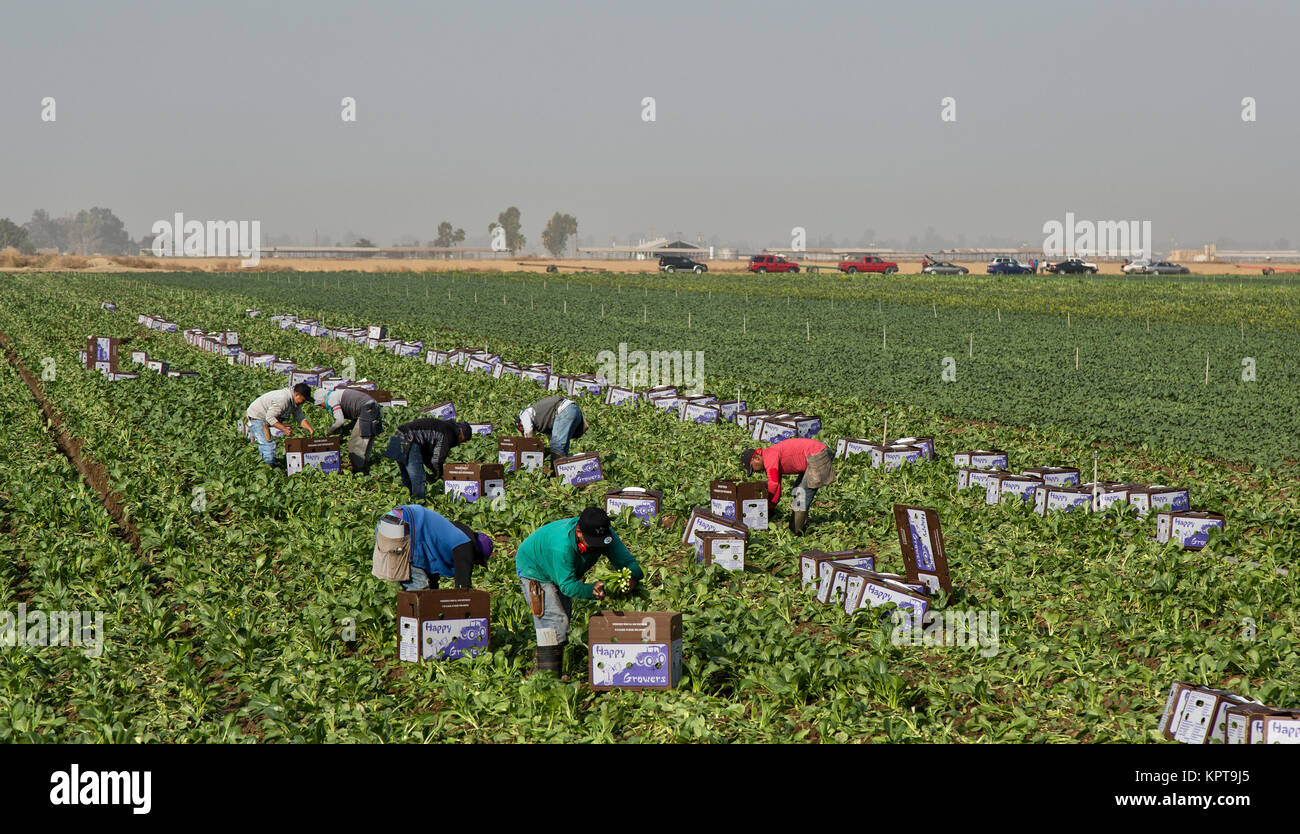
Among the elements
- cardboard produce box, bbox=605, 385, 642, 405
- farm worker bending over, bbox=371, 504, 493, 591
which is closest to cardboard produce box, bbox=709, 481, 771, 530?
farm worker bending over, bbox=371, 504, 493, 591

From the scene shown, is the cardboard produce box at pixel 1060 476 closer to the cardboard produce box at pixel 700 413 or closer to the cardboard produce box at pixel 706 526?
the cardboard produce box at pixel 706 526

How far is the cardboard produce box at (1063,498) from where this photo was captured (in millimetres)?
12211

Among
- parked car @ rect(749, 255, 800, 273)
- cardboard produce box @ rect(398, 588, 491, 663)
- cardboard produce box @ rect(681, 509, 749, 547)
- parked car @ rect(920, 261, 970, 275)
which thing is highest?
parked car @ rect(749, 255, 800, 273)

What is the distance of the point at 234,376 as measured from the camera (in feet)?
71.6

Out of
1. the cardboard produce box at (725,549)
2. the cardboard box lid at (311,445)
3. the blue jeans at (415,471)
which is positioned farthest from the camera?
the cardboard box lid at (311,445)

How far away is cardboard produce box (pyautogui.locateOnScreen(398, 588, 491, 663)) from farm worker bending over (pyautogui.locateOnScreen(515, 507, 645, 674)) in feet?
1.40

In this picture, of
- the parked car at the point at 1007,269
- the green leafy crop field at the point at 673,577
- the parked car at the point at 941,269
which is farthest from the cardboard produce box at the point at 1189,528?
the parked car at the point at 1007,269

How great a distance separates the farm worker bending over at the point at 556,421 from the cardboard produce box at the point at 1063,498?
5817 mm

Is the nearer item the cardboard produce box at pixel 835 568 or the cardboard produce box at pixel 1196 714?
the cardboard produce box at pixel 1196 714

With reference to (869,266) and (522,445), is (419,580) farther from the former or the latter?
(869,266)

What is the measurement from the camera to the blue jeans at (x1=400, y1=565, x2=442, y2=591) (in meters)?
8.15

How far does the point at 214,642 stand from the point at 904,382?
19.5 meters

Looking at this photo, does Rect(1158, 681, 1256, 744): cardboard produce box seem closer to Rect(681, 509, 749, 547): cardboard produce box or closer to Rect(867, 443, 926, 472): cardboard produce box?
Rect(681, 509, 749, 547): cardboard produce box

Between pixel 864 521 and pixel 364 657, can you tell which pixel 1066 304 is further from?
pixel 364 657
